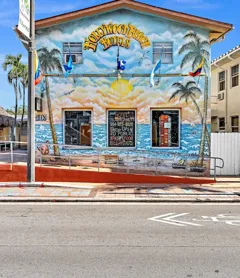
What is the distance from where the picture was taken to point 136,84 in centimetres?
1491

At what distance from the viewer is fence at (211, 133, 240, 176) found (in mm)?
14844

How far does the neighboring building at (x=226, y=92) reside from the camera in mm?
18436

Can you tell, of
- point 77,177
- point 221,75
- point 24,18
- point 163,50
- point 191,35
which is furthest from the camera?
point 221,75

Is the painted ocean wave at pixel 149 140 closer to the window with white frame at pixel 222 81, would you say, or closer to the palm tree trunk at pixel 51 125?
the palm tree trunk at pixel 51 125

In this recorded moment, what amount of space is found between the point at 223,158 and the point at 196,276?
435 inches

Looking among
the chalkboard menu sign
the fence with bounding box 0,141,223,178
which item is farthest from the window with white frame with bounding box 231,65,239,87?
the chalkboard menu sign

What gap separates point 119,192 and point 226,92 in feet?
37.5

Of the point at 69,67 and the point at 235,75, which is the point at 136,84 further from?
the point at 235,75

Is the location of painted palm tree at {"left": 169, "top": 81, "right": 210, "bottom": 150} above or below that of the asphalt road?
above

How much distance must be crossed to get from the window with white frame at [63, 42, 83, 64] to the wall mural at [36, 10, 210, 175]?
0.14 metres

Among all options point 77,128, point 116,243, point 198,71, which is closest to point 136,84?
point 198,71

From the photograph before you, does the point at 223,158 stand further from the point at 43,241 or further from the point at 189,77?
the point at 43,241

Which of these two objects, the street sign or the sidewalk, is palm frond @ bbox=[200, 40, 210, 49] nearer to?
the sidewalk

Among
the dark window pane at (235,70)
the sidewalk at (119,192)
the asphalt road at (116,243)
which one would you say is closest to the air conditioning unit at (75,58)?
the sidewalk at (119,192)
